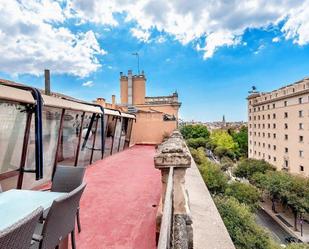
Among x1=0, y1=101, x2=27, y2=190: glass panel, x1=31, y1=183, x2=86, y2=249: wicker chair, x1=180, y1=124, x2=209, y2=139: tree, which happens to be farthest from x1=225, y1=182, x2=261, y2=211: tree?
x1=180, y1=124, x2=209, y2=139: tree

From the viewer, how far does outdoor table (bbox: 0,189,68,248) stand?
191 centimetres

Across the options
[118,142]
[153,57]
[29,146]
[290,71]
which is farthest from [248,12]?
[290,71]

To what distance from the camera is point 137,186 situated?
5.33 meters

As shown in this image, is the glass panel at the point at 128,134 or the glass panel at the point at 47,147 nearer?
the glass panel at the point at 47,147

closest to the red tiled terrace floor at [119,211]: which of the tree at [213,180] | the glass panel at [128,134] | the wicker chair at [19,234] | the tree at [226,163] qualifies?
the wicker chair at [19,234]

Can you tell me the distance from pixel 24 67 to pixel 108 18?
741 cm

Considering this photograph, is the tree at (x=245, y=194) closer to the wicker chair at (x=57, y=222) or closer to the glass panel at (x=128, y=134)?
the glass panel at (x=128, y=134)

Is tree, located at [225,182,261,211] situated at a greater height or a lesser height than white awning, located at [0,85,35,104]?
lesser

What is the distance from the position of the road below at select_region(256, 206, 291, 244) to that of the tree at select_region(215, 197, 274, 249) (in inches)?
383

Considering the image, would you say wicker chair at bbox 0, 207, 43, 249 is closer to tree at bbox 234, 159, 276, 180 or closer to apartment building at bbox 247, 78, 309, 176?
tree at bbox 234, 159, 276, 180

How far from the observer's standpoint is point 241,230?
1070 centimetres

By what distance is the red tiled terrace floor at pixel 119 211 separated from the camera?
2.87m

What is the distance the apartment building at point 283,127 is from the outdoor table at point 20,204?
35564 millimetres

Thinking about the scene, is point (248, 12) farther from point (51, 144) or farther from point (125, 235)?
point (125, 235)
